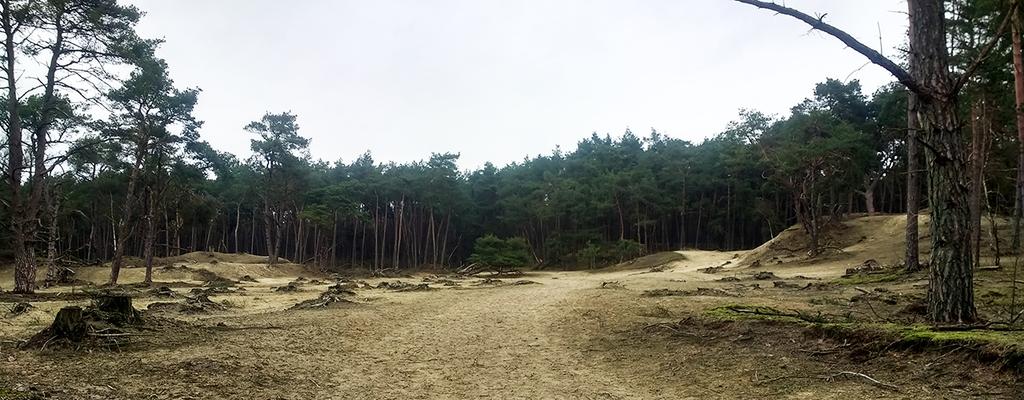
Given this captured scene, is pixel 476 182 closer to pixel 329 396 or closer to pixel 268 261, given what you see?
pixel 268 261

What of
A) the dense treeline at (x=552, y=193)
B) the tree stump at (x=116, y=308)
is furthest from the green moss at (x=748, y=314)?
the dense treeline at (x=552, y=193)

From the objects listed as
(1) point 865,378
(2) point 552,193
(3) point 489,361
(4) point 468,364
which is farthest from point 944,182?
(2) point 552,193

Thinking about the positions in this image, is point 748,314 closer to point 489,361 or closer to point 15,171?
point 489,361

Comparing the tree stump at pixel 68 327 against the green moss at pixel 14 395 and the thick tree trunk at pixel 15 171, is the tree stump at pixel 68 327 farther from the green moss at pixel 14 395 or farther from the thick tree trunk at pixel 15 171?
the thick tree trunk at pixel 15 171

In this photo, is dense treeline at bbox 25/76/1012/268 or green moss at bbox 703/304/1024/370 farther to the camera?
dense treeline at bbox 25/76/1012/268

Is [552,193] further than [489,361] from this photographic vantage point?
Yes

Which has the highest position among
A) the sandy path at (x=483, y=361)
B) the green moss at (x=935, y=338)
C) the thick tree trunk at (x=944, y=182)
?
the thick tree trunk at (x=944, y=182)

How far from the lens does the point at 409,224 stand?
63.2m

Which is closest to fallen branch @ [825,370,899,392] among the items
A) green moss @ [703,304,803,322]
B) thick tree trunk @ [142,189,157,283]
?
green moss @ [703,304,803,322]

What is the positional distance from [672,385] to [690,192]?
54227 mm

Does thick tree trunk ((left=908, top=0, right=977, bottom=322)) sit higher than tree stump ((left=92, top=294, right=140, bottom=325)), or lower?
higher

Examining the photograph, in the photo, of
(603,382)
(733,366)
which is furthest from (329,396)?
(733,366)

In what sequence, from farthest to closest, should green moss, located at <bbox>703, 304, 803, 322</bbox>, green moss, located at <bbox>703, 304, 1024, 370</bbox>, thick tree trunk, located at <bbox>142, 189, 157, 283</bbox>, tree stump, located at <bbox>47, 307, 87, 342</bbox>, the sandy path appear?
1. thick tree trunk, located at <bbox>142, 189, 157, 283</bbox>
2. green moss, located at <bbox>703, 304, 803, 322</bbox>
3. tree stump, located at <bbox>47, 307, 87, 342</bbox>
4. the sandy path
5. green moss, located at <bbox>703, 304, 1024, 370</bbox>

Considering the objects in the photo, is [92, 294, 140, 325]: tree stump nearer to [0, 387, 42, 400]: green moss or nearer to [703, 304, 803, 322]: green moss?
[0, 387, 42, 400]: green moss
